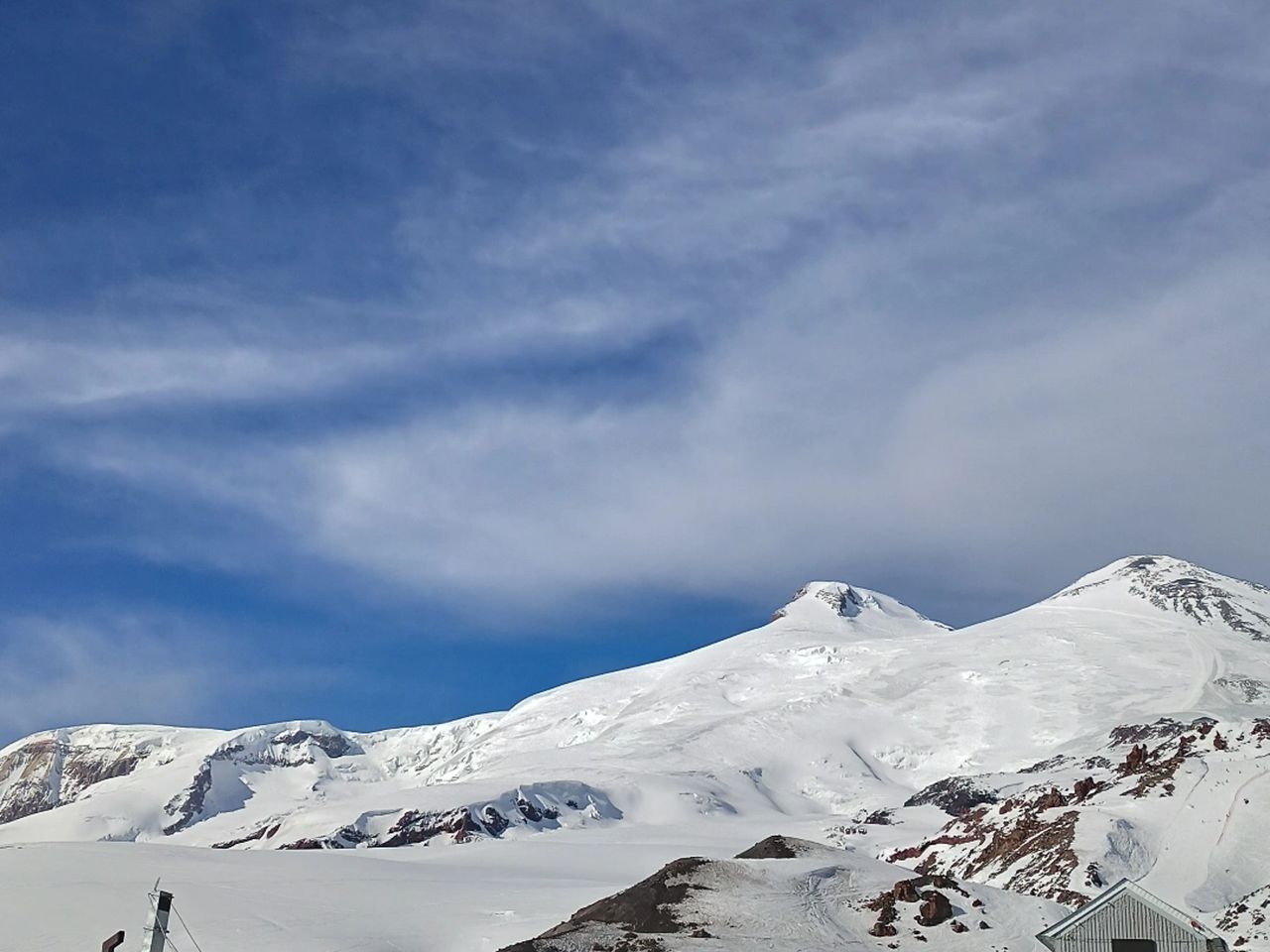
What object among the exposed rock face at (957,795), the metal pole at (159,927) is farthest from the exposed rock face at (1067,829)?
the metal pole at (159,927)

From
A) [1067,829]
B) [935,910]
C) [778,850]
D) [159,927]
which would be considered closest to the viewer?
[159,927]

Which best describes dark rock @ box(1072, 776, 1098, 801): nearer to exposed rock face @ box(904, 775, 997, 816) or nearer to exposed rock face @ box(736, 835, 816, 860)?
exposed rock face @ box(736, 835, 816, 860)

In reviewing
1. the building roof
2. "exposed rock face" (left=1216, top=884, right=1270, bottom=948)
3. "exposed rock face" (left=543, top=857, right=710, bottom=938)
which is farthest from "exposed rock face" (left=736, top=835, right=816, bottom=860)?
"exposed rock face" (left=1216, top=884, right=1270, bottom=948)

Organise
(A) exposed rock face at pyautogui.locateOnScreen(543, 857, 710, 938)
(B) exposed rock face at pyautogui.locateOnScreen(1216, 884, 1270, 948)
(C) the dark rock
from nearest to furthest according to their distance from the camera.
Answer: (B) exposed rock face at pyautogui.locateOnScreen(1216, 884, 1270, 948)
(A) exposed rock face at pyautogui.locateOnScreen(543, 857, 710, 938)
(C) the dark rock

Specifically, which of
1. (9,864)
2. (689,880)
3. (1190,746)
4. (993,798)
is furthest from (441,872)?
(993,798)

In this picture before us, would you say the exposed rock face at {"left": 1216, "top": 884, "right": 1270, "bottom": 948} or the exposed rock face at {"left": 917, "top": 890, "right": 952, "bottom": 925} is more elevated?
the exposed rock face at {"left": 917, "top": 890, "right": 952, "bottom": 925}

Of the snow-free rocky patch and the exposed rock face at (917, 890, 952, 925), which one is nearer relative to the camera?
the snow-free rocky patch

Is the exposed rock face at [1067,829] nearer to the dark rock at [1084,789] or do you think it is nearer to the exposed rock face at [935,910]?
the dark rock at [1084,789]

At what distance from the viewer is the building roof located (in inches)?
2041

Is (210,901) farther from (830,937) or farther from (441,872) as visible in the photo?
(830,937)

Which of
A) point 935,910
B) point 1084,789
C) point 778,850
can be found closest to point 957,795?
point 1084,789

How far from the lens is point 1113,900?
172 feet

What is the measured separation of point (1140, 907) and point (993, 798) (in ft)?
354

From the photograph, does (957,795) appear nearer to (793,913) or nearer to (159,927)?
(793,913)
